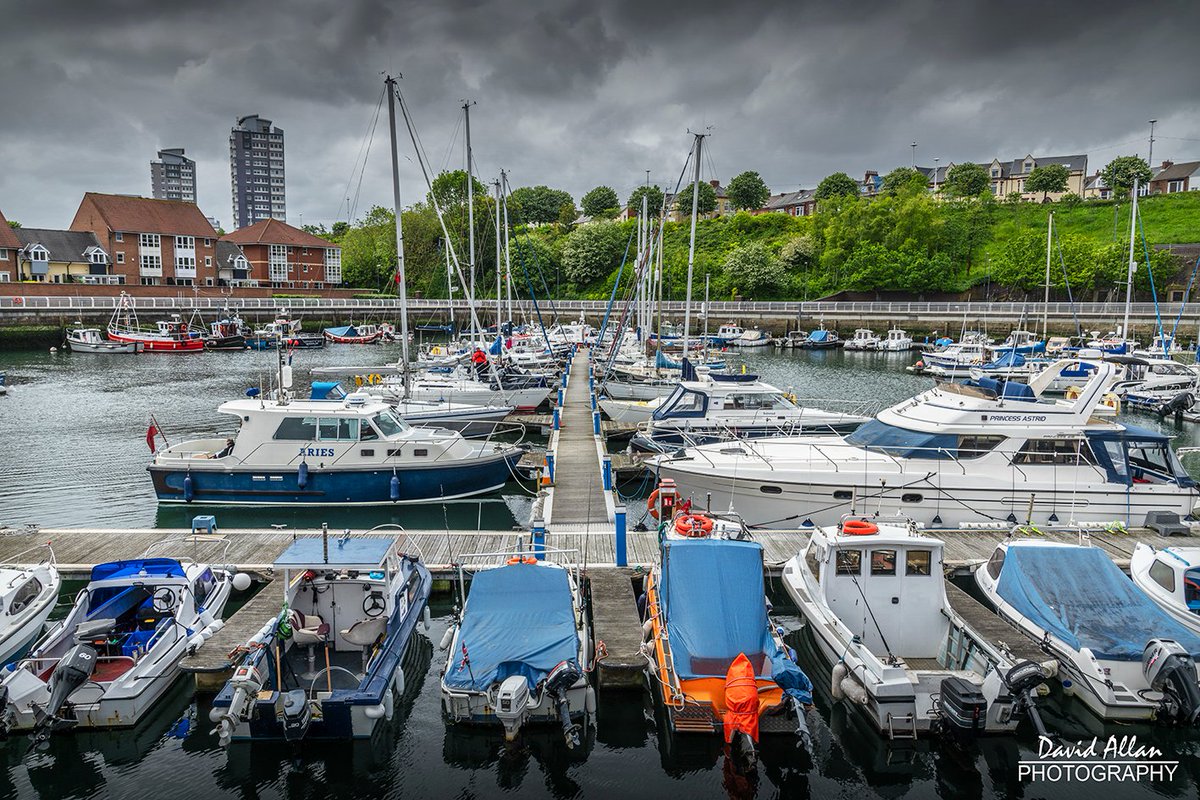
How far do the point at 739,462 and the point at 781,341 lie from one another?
56860 mm

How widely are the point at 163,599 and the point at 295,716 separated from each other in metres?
3.90

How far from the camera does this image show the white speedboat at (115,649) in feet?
30.9

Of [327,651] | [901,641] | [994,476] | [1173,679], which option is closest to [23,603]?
[327,651]

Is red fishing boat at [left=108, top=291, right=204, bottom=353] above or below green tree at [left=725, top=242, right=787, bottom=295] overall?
below

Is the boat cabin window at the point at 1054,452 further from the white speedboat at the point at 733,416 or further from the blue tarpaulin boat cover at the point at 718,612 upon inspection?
the blue tarpaulin boat cover at the point at 718,612

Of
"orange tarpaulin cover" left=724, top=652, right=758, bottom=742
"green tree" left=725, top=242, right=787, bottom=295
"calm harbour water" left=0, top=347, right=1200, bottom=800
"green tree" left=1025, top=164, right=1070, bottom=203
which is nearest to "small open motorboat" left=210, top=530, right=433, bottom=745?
"calm harbour water" left=0, top=347, right=1200, bottom=800

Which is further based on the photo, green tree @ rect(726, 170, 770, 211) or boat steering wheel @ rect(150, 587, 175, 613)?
green tree @ rect(726, 170, 770, 211)

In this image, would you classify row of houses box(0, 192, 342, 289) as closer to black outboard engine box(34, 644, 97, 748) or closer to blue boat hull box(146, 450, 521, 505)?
blue boat hull box(146, 450, 521, 505)

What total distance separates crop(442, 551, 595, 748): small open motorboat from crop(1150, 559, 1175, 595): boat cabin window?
9337mm

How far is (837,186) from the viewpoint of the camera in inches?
4313

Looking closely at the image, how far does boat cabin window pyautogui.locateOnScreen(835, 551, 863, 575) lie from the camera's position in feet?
36.8

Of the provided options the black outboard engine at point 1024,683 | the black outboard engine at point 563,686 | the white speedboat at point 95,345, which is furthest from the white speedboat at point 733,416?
the white speedboat at point 95,345

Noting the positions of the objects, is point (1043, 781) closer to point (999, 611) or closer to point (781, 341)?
point (999, 611)

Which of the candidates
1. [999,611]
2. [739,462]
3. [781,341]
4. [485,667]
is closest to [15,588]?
[485,667]
